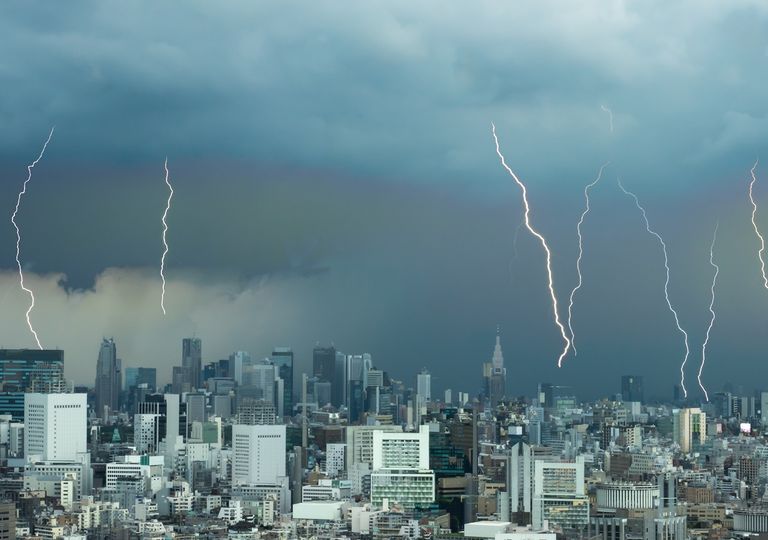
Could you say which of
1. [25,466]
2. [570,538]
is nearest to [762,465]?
[570,538]

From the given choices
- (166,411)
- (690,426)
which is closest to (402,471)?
(690,426)

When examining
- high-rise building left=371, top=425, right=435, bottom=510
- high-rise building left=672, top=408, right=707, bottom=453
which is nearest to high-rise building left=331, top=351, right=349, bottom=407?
high-rise building left=371, top=425, right=435, bottom=510

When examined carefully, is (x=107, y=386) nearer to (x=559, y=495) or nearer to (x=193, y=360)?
(x=193, y=360)

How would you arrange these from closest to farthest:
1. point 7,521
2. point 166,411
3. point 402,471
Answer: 1. point 7,521
2. point 402,471
3. point 166,411

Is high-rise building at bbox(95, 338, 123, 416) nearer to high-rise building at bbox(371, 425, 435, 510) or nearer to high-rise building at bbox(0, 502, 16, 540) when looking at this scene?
high-rise building at bbox(371, 425, 435, 510)

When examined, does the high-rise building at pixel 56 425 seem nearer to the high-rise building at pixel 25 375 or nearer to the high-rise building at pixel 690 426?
the high-rise building at pixel 25 375

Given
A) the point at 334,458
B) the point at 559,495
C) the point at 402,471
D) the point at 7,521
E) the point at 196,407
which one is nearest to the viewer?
the point at 7,521

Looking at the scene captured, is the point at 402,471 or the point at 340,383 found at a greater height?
the point at 340,383
